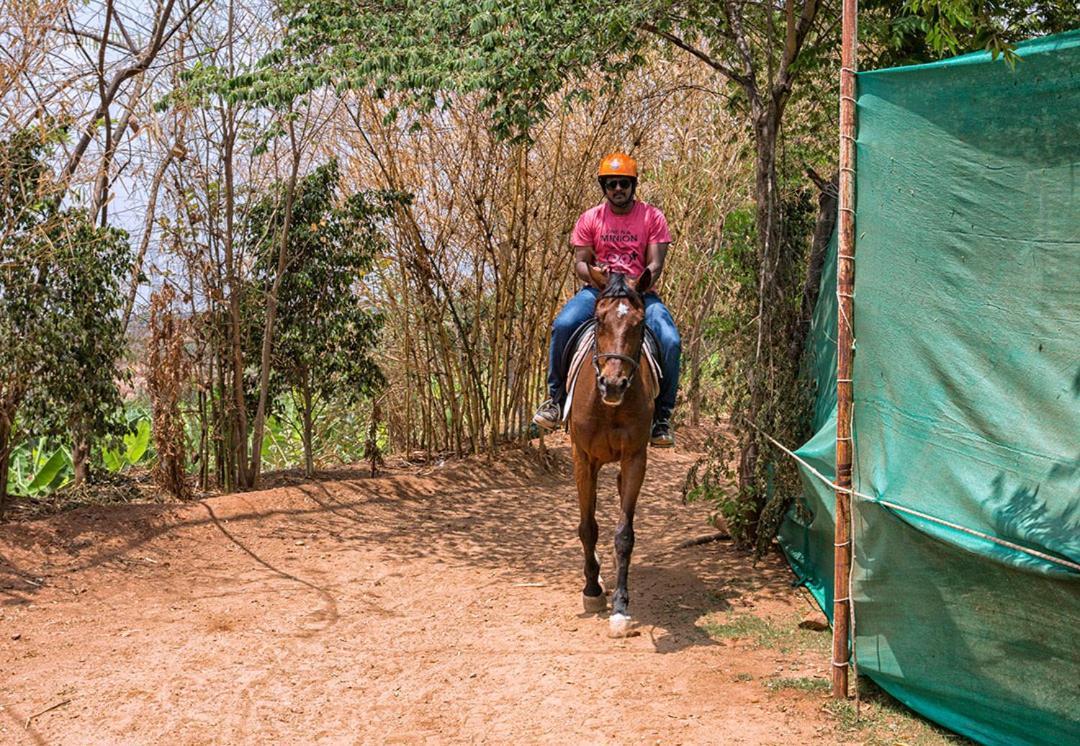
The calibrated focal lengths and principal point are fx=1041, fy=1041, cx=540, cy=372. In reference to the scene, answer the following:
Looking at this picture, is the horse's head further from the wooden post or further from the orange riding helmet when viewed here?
the wooden post

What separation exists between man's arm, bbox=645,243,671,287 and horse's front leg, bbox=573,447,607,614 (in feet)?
3.91

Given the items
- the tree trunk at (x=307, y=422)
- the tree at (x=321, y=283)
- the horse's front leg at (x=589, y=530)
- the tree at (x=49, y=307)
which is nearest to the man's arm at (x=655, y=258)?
the horse's front leg at (x=589, y=530)

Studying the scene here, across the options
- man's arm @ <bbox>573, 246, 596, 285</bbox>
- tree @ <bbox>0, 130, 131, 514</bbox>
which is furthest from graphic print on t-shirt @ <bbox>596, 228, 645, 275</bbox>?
tree @ <bbox>0, 130, 131, 514</bbox>

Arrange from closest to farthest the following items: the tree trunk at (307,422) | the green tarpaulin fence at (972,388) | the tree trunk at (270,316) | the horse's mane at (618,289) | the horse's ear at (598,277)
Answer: the green tarpaulin fence at (972,388), the horse's mane at (618,289), the horse's ear at (598,277), the tree trunk at (270,316), the tree trunk at (307,422)

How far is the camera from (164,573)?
7211 millimetres

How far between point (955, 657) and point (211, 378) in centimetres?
650

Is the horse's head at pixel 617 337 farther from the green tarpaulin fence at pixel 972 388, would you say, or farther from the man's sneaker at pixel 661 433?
the green tarpaulin fence at pixel 972 388

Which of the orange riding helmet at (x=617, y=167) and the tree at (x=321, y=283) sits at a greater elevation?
the orange riding helmet at (x=617, y=167)

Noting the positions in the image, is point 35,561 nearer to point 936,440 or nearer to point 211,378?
point 211,378

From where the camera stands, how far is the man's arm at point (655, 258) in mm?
6367

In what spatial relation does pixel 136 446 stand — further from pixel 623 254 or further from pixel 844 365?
pixel 844 365

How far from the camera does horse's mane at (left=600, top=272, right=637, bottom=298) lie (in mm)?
5688

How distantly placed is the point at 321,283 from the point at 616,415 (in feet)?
14.2

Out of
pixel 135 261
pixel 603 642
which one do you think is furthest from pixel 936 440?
pixel 135 261
